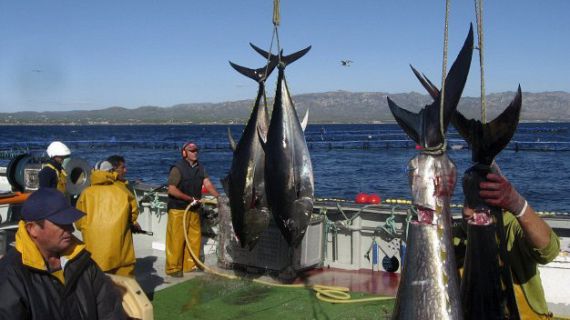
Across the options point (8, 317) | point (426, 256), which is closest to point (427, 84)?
point (426, 256)

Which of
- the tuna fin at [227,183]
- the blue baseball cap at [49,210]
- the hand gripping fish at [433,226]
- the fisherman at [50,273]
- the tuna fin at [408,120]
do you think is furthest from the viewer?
the tuna fin at [227,183]

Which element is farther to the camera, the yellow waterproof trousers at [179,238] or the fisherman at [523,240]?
the yellow waterproof trousers at [179,238]

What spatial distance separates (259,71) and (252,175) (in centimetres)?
90

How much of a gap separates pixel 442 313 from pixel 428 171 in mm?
577

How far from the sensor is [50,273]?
102 inches

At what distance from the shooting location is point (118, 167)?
209 inches

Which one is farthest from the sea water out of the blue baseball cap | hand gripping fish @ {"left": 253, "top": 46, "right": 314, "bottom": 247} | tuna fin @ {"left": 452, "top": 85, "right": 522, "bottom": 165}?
the blue baseball cap

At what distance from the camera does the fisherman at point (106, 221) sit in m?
4.54

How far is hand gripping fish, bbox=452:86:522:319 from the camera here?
228cm

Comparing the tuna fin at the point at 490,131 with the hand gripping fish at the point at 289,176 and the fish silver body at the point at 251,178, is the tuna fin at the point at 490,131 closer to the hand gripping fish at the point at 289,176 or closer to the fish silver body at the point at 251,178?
the hand gripping fish at the point at 289,176

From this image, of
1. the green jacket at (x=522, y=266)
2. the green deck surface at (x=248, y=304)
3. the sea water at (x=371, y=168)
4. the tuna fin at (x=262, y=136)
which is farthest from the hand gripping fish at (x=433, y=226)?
the sea water at (x=371, y=168)

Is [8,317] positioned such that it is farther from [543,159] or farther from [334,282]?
[543,159]

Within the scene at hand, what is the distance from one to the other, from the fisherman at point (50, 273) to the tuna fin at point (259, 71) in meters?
2.02

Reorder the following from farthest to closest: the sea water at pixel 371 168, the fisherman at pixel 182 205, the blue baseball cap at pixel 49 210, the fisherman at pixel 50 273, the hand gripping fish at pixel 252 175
A: 1. the sea water at pixel 371 168
2. the fisherman at pixel 182 205
3. the hand gripping fish at pixel 252 175
4. the blue baseball cap at pixel 49 210
5. the fisherman at pixel 50 273
